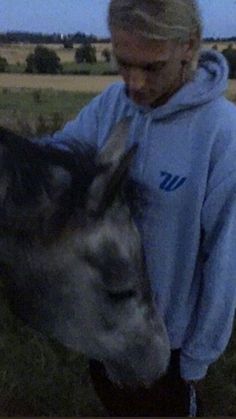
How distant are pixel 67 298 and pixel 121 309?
0.27ft

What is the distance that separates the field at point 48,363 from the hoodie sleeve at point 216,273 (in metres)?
0.77

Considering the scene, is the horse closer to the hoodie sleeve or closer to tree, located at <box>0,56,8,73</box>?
the hoodie sleeve

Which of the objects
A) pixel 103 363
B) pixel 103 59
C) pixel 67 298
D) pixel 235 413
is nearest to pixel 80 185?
pixel 67 298

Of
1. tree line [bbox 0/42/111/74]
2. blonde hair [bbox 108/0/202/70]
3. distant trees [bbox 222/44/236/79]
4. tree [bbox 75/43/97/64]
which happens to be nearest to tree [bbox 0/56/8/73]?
tree line [bbox 0/42/111/74]

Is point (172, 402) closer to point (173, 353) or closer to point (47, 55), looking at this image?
point (173, 353)

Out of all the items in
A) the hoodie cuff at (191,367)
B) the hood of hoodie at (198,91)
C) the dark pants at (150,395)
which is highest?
the hood of hoodie at (198,91)

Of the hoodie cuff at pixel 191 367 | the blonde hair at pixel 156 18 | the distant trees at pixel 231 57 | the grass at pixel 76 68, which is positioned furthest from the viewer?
the distant trees at pixel 231 57

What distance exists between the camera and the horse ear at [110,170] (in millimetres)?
1441

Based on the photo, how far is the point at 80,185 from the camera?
4.95 feet

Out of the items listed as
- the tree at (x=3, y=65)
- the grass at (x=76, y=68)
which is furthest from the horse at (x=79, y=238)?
the tree at (x=3, y=65)

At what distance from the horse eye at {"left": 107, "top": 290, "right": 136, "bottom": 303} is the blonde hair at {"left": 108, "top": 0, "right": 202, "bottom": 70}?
1.20 ft

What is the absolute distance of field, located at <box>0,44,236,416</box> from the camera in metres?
2.32

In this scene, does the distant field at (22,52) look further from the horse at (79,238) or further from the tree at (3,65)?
the horse at (79,238)

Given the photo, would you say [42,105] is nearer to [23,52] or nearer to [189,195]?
[23,52]
